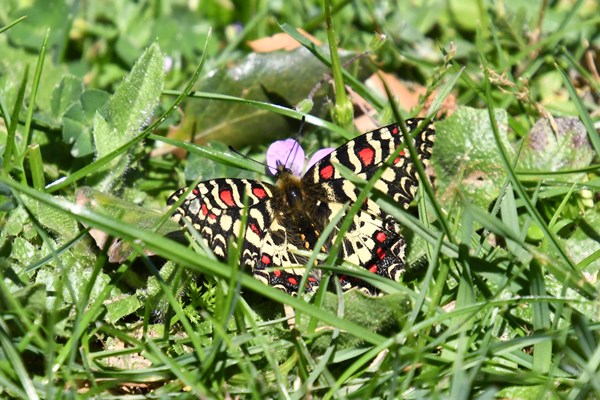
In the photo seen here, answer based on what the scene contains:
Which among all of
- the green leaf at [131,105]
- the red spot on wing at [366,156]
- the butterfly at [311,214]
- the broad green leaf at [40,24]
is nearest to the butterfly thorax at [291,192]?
the butterfly at [311,214]

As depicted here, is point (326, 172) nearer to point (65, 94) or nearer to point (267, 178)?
point (267, 178)

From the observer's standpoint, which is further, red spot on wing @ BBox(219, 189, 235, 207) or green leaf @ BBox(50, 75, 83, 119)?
green leaf @ BBox(50, 75, 83, 119)

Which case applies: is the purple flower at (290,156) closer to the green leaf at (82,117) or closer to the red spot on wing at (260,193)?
the red spot on wing at (260,193)

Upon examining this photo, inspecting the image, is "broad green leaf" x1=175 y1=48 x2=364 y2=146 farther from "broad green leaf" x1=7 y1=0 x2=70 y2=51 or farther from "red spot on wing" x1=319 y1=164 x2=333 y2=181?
"broad green leaf" x1=7 y1=0 x2=70 y2=51

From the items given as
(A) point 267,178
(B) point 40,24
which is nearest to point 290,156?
(A) point 267,178

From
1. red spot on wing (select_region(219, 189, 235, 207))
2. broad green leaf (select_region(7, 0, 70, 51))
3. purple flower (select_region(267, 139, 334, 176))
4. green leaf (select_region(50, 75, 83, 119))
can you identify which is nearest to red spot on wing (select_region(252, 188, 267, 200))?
red spot on wing (select_region(219, 189, 235, 207))

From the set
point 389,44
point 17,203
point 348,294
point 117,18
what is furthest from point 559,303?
point 117,18

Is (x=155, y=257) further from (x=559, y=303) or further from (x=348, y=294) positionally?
(x=559, y=303)
